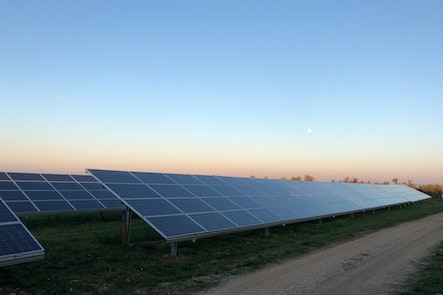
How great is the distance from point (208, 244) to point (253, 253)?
204cm

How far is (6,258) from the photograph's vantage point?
827 cm

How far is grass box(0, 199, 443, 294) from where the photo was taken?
9.38 meters

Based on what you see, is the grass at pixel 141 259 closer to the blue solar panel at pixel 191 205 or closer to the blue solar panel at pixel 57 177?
the blue solar panel at pixel 191 205

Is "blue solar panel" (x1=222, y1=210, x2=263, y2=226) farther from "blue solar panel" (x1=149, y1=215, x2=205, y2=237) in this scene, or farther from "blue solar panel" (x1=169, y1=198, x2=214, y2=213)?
"blue solar panel" (x1=149, y1=215, x2=205, y2=237)

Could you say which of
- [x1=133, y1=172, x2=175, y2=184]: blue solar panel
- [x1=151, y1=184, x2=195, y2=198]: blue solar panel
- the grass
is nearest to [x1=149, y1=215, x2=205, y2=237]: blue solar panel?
the grass

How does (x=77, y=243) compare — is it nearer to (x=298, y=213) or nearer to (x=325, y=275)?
(x=325, y=275)

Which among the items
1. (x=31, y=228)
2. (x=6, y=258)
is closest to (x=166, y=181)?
(x=31, y=228)

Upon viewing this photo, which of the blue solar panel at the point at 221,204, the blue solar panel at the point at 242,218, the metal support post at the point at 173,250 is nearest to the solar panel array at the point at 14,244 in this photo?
the metal support post at the point at 173,250

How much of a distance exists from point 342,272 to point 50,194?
17.9 metres

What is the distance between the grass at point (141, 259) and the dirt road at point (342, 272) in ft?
2.16

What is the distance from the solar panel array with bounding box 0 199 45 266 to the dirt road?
4119mm

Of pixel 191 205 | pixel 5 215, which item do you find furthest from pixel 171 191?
pixel 5 215

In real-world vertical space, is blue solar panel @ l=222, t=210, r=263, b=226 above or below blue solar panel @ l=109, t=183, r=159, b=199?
below

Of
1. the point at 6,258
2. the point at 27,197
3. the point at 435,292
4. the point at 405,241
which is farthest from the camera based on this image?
the point at 27,197
